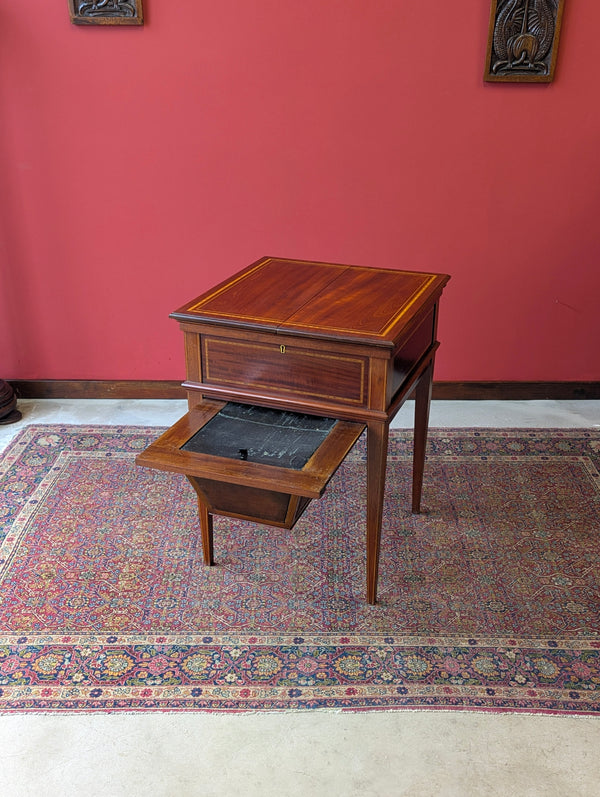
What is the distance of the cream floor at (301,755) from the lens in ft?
6.81

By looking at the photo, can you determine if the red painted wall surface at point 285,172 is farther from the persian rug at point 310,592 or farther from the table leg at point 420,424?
the table leg at point 420,424

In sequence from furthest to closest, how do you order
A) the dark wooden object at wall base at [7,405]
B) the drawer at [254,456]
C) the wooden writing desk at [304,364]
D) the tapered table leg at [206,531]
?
the dark wooden object at wall base at [7,405], the tapered table leg at [206,531], the wooden writing desk at [304,364], the drawer at [254,456]

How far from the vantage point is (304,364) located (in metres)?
2.45

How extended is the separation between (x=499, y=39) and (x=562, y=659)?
8.68 feet

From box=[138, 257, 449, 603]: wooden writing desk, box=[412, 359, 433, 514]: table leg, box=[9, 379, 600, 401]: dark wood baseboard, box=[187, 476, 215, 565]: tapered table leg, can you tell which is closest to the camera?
box=[138, 257, 449, 603]: wooden writing desk

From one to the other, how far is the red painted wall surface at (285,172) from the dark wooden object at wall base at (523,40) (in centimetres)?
6

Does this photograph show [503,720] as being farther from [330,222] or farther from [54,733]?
[330,222]

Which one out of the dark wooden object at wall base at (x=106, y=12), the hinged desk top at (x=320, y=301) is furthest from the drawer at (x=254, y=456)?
the dark wooden object at wall base at (x=106, y=12)

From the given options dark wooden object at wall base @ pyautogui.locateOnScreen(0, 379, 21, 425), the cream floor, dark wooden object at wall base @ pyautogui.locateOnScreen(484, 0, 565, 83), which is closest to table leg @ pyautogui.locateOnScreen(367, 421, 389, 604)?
the cream floor

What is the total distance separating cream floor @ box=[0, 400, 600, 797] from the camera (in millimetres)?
2076

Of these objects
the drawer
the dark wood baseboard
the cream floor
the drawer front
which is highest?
the drawer front

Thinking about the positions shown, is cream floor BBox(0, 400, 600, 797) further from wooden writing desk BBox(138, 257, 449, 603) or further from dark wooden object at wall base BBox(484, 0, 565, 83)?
dark wooden object at wall base BBox(484, 0, 565, 83)

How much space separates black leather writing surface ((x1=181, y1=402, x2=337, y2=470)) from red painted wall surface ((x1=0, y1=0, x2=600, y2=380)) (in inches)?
63.2

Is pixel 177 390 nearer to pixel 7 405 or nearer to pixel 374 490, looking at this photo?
pixel 7 405
